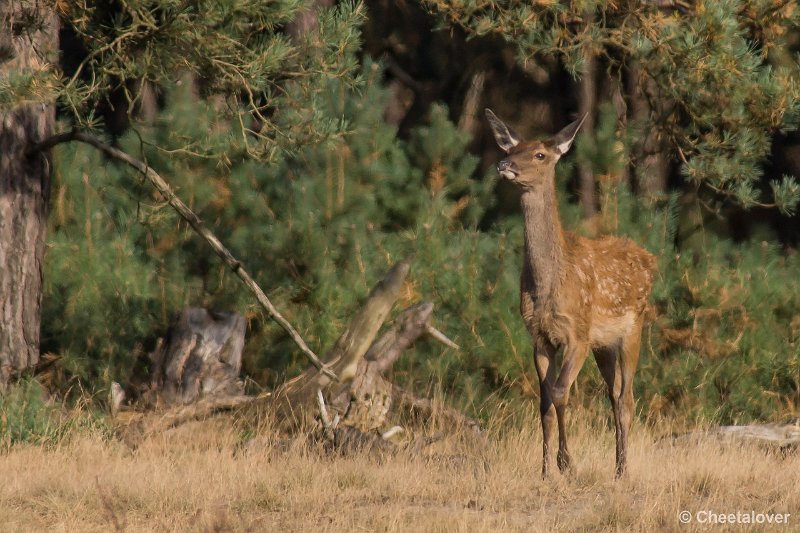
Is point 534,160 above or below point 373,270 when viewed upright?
above

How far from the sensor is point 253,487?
7988mm

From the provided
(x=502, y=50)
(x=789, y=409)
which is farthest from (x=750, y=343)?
(x=502, y=50)

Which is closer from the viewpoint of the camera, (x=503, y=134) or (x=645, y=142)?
(x=503, y=134)

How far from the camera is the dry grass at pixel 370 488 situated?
7242mm

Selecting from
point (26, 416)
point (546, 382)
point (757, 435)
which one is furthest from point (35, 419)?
point (757, 435)

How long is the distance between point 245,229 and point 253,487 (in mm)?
4914

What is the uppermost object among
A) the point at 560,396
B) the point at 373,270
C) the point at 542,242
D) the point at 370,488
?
the point at 542,242

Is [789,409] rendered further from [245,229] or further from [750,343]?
[245,229]

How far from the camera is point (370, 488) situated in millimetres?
8094

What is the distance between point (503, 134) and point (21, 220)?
381 centimetres

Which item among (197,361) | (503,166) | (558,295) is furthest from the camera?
(197,361)

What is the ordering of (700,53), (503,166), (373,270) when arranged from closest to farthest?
(503,166), (700,53), (373,270)

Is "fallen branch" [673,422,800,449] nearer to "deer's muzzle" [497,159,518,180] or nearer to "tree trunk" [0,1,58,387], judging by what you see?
"deer's muzzle" [497,159,518,180]

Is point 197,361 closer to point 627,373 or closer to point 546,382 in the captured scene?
point 546,382
